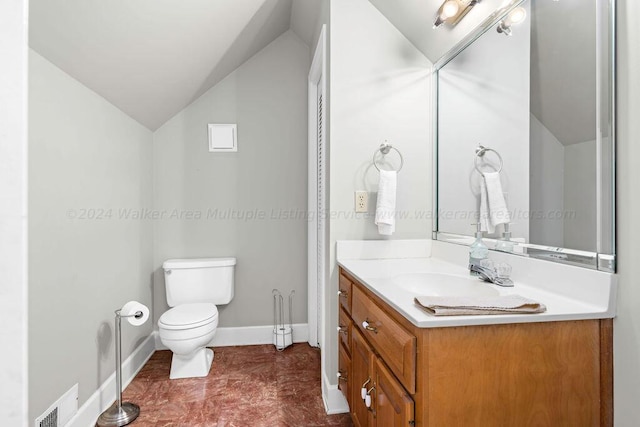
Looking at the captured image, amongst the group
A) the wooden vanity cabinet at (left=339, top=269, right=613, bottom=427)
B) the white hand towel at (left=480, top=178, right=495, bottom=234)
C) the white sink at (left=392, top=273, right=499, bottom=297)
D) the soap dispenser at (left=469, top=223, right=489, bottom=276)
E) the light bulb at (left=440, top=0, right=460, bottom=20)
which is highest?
the light bulb at (left=440, top=0, right=460, bottom=20)

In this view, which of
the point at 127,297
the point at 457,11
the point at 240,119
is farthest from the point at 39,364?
the point at 457,11

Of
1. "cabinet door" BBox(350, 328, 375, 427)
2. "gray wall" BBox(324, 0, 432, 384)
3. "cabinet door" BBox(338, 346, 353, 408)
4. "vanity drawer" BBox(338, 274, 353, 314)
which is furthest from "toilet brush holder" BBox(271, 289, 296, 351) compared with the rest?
"cabinet door" BBox(350, 328, 375, 427)

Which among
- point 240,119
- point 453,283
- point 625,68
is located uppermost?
point 240,119

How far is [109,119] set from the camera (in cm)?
187

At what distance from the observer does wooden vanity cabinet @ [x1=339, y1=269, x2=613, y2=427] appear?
2.76 ft

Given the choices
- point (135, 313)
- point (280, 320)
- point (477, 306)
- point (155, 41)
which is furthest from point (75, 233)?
point (477, 306)

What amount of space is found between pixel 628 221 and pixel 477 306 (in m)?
0.47

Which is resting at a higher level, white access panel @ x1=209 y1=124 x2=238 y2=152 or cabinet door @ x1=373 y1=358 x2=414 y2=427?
white access panel @ x1=209 y1=124 x2=238 y2=152

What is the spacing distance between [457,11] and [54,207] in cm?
197

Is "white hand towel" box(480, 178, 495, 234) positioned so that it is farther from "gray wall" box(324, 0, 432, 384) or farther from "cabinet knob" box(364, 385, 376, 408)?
"cabinet knob" box(364, 385, 376, 408)

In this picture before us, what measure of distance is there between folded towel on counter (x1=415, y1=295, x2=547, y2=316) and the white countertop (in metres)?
0.01

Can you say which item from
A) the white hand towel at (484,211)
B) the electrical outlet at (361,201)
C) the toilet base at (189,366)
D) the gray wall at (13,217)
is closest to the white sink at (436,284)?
the white hand towel at (484,211)

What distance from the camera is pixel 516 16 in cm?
127

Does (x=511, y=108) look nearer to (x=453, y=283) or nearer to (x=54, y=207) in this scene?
(x=453, y=283)
